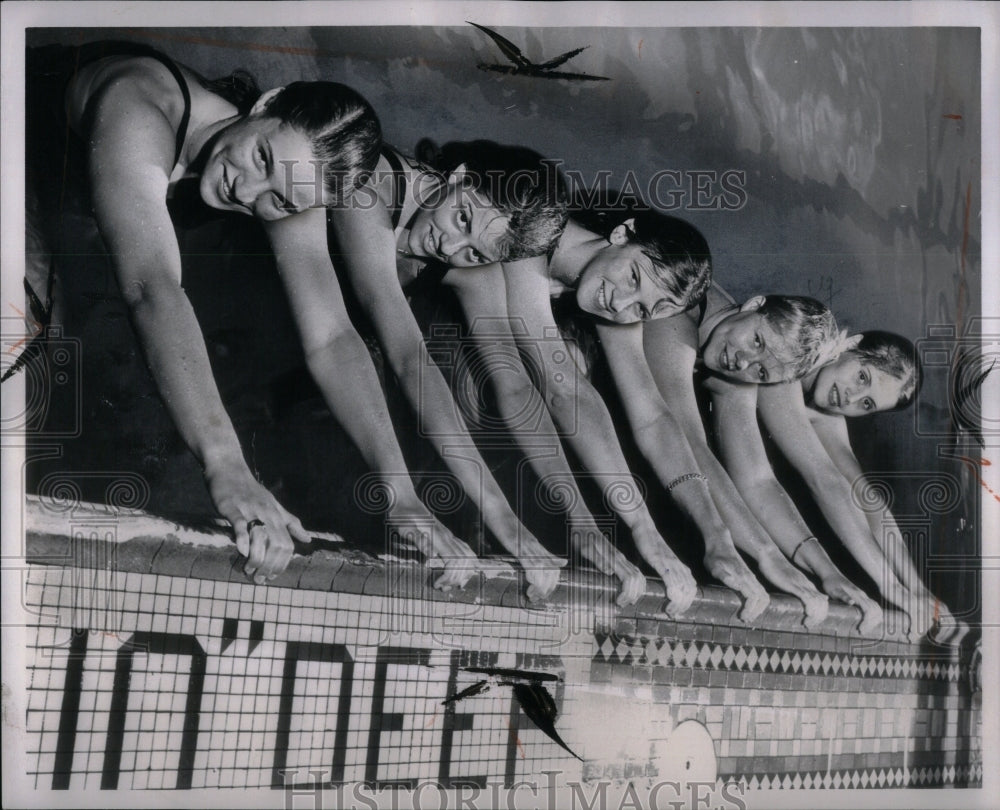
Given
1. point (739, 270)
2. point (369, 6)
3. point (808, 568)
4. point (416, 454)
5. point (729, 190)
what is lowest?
point (808, 568)

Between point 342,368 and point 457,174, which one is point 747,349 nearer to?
point 457,174

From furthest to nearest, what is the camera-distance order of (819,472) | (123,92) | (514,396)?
(819,472) → (514,396) → (123,92)

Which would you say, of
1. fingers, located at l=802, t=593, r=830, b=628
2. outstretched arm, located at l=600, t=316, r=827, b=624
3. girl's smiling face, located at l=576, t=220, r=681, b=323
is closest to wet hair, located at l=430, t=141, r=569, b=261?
girl's smiling face, located at l=576, t=220, r=681, b=323

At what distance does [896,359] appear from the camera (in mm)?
1958

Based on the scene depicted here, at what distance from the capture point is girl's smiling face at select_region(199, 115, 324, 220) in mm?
1735

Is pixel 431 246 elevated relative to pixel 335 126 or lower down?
lower down

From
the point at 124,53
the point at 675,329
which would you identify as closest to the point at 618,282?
the point at 675,329

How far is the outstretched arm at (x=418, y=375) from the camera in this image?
179cm

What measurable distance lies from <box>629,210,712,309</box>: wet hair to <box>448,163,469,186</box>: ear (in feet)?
1.19

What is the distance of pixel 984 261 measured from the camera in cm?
197

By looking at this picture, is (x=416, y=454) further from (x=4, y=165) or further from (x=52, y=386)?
(x=4, y=165)

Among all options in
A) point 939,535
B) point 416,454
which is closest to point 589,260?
point 416,454

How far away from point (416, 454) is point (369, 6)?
0.91 m

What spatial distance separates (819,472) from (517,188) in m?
0.88
